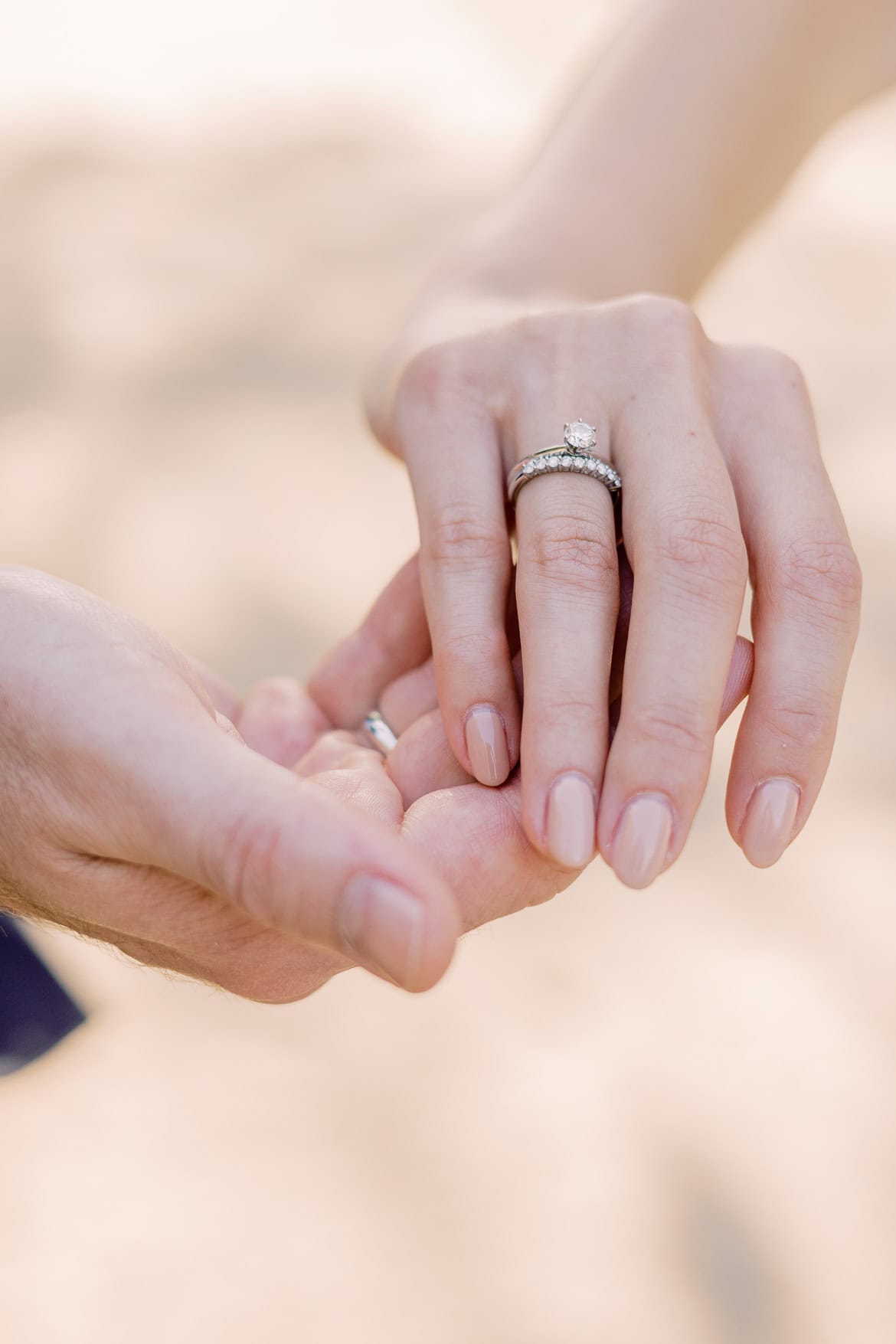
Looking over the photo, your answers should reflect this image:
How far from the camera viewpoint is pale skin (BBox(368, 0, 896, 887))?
0.96m

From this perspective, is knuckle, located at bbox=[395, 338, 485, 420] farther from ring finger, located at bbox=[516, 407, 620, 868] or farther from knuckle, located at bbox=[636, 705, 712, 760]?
knuckle, located at bbox=[636, 705, 712, 760]

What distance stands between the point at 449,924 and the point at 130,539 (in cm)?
149

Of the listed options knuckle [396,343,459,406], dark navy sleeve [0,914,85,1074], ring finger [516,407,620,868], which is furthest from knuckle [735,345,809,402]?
dark navy sleeve [0,914,85,1074]

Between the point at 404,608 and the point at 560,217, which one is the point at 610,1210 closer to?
the point at 404,608

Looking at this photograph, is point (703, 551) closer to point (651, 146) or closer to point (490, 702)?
point (490, 702)

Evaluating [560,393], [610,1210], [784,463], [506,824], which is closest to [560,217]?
[560,393]

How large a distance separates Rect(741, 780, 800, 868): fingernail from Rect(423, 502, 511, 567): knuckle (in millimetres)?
311

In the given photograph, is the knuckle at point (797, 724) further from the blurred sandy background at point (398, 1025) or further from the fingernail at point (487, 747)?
the blurred sandy background at point (398, 1025)

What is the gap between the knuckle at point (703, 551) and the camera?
A: 1.00 metres

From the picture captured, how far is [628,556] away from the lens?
109 cm

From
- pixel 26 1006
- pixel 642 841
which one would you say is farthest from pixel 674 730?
pixel 26 1006

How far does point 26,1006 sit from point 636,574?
3.28ft

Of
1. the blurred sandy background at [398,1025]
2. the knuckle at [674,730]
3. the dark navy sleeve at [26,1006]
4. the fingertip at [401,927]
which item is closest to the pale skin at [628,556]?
the knuckle at [674,730]

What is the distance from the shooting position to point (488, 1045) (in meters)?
1.50
